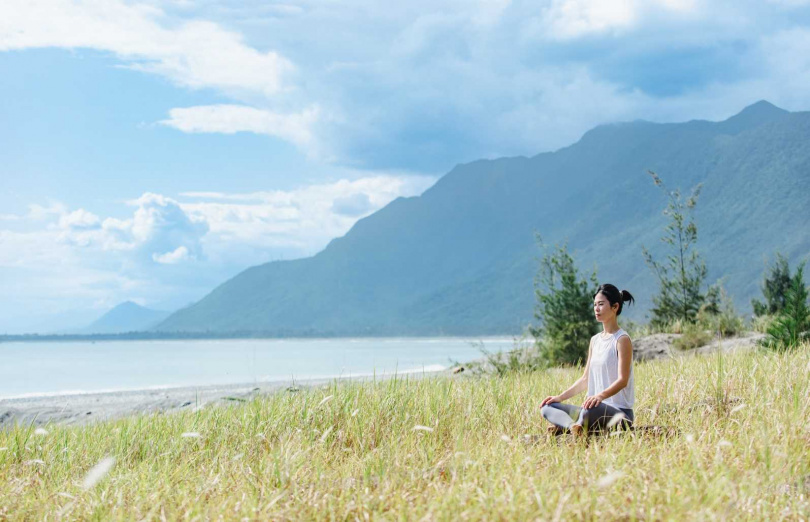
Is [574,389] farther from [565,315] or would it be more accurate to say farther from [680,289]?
[680,289]

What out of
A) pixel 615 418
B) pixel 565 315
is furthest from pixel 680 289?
pixel 615 418

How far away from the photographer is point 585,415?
17.6 ft

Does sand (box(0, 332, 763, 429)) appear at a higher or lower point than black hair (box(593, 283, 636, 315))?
lower

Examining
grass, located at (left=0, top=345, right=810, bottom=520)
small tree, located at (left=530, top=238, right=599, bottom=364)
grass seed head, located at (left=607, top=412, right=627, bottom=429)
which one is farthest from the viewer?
small tree, located at (left=530, top=238, right=599, bottom=364)

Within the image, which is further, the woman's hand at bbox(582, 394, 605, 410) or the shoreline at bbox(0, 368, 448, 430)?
the shoreline at bbox(0, 368, 448, 430)

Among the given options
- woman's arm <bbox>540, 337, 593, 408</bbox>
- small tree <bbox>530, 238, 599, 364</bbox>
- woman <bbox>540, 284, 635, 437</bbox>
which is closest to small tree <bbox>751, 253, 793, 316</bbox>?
small tree <bbox>530, 238, 599, 364</bbox>

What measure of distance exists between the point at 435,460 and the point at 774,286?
25584mm

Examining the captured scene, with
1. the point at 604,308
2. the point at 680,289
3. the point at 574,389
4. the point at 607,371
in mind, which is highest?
the point at 680,289

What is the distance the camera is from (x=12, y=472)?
227 inches

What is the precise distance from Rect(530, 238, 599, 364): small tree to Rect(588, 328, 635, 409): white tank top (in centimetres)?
1095

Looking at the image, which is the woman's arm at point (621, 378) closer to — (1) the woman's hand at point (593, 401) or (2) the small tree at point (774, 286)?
(1) the woman's hand at point (593, 401)

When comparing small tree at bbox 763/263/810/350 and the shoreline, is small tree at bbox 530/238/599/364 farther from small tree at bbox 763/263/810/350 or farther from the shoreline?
small tree at bbox 763/263/810/350

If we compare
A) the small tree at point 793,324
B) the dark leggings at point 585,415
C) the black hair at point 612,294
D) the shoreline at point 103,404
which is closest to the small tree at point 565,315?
the shoreline at point 103,404

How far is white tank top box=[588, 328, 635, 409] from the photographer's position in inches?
213
